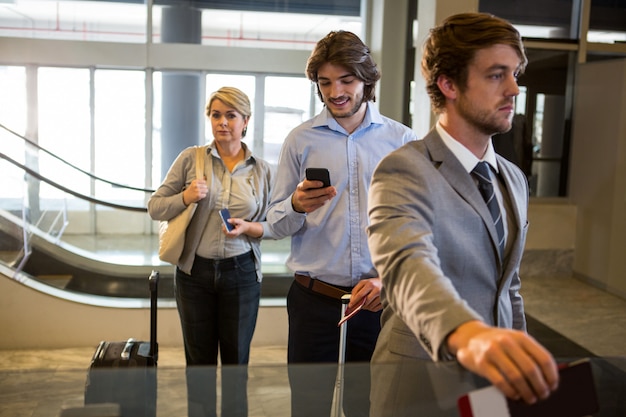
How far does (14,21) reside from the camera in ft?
34.6

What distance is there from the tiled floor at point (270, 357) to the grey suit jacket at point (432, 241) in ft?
0.99

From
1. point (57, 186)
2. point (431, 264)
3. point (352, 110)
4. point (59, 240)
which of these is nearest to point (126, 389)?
point (431, 264)

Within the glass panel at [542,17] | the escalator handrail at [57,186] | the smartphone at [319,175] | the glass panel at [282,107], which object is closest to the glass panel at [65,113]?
the glass panel at [282,107]

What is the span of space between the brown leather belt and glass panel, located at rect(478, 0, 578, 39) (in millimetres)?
5161

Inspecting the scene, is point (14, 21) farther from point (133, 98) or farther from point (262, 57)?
point (262, 57)

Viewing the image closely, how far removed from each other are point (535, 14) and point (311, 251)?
5405mm

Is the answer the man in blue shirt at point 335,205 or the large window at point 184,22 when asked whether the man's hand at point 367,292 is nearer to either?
the man in blue shirt at point 335,205

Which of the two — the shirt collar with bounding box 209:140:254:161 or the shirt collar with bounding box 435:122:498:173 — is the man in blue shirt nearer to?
the shirt collar with bounding box 209:140:254:161

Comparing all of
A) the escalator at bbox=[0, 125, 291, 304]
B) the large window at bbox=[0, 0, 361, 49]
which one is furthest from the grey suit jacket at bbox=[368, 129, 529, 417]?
the large window at bbox=[0, 0, 361, 49]

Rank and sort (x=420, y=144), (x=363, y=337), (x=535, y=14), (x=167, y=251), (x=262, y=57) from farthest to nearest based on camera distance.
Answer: (x=262, y=57) < (x=535, y=14) < (x=167, y=251) < (x=363, y=337) < (x=420, y=144)

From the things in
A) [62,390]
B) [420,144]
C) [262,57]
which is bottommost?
[62,390]

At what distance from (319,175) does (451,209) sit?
1.07 metres

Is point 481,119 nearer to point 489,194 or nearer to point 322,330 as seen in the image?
point 489,194

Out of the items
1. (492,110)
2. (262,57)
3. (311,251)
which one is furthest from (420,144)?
(262,57)
